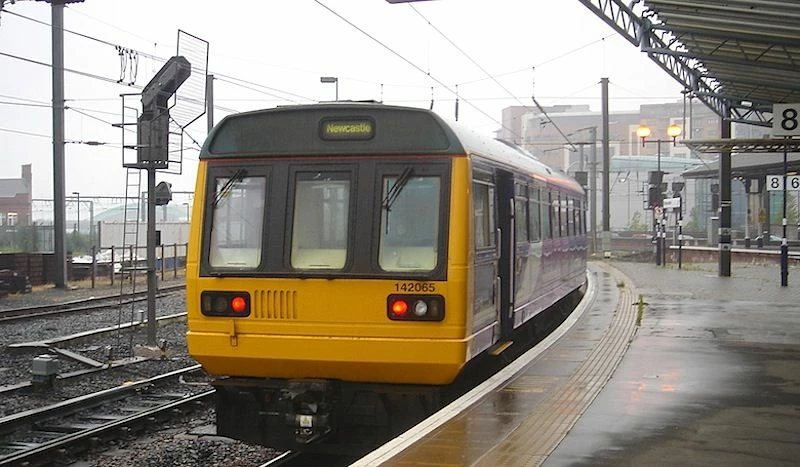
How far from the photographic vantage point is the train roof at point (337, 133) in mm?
7754

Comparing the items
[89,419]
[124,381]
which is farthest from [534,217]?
[89,419]

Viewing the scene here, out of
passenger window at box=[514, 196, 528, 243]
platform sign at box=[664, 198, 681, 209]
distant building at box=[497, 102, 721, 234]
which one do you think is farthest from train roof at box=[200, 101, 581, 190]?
distant building at box=[497, 102, 721, 234]

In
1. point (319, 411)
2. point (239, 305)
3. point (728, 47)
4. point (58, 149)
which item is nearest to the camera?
point (319, 411)

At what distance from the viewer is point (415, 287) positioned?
753 centimetres

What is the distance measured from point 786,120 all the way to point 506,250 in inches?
431

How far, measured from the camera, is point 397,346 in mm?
7496

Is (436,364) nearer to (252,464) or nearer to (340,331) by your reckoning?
(340,331)

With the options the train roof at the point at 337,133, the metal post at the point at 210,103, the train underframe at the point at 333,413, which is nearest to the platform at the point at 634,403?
the train underframe at the point at 333,413

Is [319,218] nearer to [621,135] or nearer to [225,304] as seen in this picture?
[225,304]

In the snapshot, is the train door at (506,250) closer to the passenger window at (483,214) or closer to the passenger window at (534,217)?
the passenger window at (483,214)

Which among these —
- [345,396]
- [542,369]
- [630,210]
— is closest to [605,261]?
[542,369]

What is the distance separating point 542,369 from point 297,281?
142 inches

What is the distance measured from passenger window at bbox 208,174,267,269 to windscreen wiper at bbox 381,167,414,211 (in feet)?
3.53

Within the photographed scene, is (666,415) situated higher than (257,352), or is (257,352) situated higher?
(257,352)
